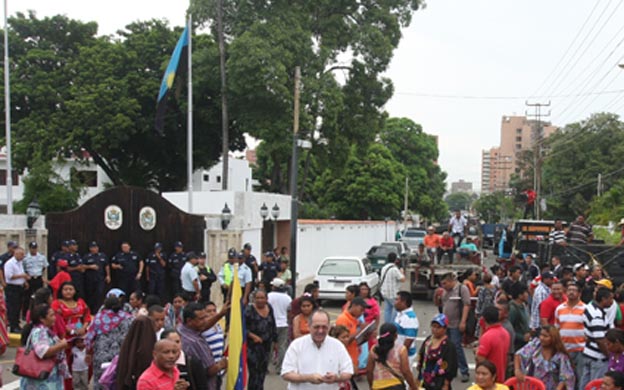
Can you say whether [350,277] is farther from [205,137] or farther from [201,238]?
[205,137]

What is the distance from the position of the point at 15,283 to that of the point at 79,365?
5.12 meters

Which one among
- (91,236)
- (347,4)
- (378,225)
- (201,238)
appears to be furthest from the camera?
Answer: (378,225)

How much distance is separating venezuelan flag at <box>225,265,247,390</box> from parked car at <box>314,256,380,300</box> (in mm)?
10461

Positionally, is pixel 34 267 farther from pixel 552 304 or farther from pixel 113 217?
pixel 552 304

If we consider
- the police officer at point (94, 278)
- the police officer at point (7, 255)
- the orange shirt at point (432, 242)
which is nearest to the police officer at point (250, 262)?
the police officer at point (94, 278)

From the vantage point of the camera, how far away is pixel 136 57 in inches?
1281

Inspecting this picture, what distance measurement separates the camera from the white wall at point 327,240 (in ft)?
85.6

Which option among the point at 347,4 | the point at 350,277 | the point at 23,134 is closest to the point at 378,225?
the point at 347,4

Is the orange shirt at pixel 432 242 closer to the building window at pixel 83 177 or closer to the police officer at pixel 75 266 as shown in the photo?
the police officer at pixel 75 266

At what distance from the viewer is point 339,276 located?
17.5 meters

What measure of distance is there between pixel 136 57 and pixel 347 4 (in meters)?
11.9

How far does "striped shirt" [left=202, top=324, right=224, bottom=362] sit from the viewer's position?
632cm

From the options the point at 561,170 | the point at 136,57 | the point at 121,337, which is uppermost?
the point at 136,57

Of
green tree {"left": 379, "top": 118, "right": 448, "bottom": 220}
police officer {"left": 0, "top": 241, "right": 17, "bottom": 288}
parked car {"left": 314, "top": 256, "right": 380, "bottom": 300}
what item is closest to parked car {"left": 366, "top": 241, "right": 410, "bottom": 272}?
parked car {"left": 314, "top": 256, "right": 380, "bottom": 300}
